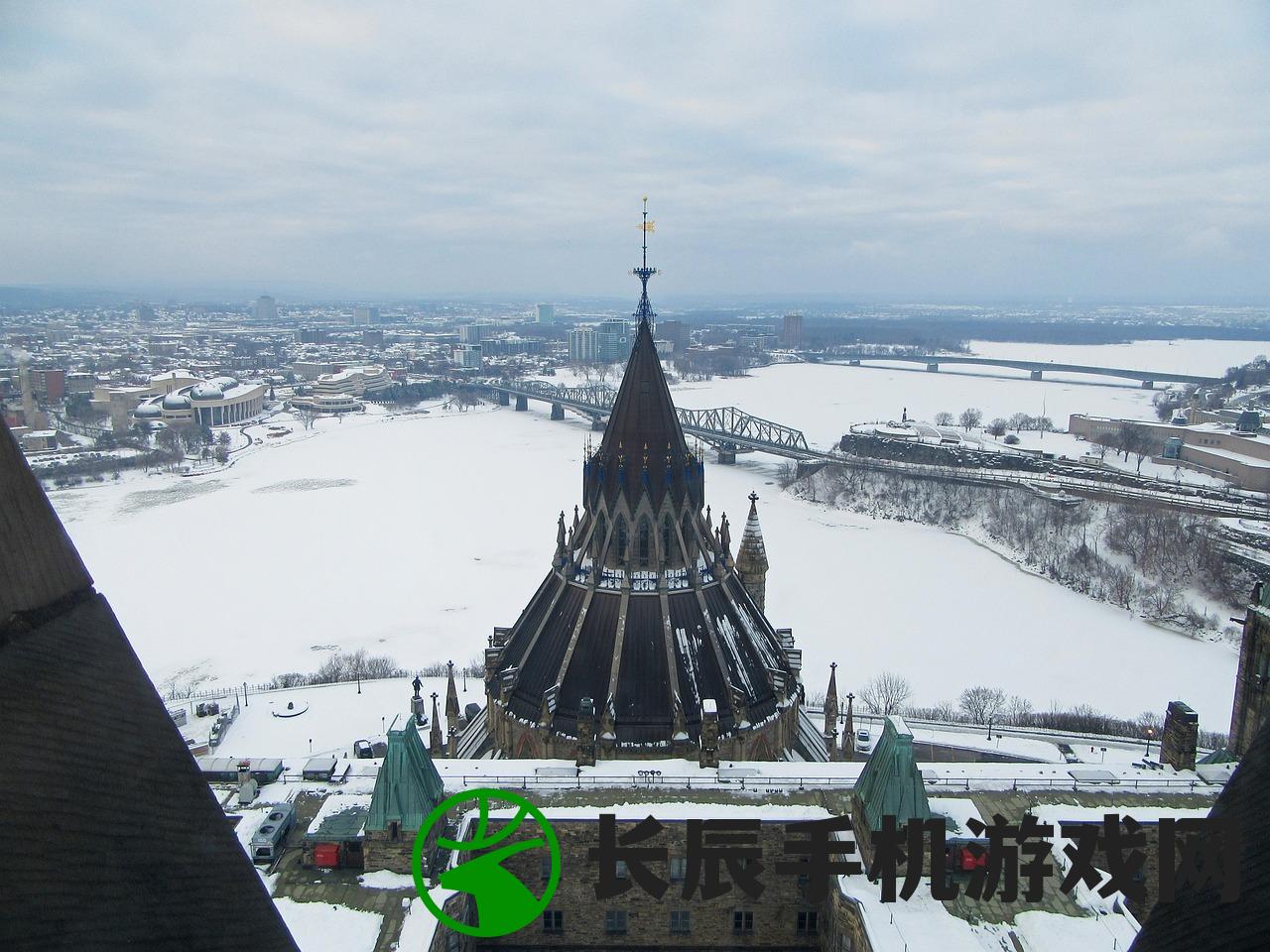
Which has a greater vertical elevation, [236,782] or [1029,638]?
[236,782]

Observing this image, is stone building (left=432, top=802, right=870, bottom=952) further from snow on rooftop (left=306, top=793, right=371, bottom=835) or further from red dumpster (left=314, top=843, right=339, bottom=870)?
snow on rooftop (left=306, top=793, right=371, bottom=835)

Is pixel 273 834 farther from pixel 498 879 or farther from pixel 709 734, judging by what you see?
pixel 709 734

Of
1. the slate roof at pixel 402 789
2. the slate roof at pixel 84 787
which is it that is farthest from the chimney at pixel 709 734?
the slate roof at pixel 84 787

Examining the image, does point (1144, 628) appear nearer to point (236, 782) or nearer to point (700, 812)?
point (700, 812)

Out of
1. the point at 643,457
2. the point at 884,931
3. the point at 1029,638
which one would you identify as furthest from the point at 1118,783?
the point at 1029,638

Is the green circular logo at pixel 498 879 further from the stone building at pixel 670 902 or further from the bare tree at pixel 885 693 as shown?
the bare tree at pixel 885 693

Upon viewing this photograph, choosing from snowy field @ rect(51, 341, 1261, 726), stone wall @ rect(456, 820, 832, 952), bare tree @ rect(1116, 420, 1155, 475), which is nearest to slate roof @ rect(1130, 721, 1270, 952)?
stone wall @ rect(456, 820, 832, 952)
